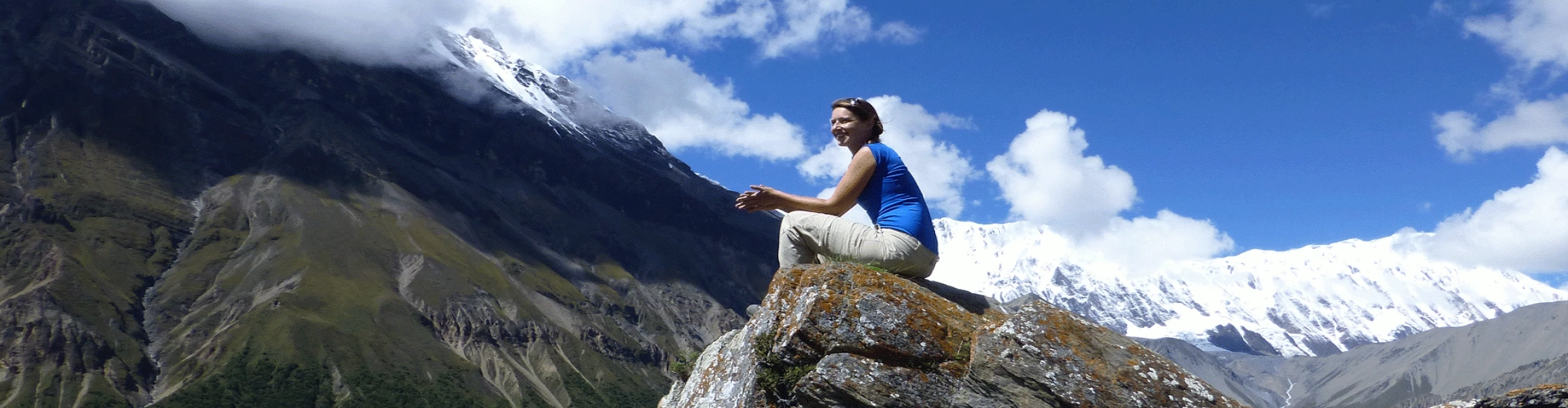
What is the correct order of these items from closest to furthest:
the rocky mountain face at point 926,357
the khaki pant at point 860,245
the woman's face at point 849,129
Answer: the rocky mountain face at point 926,357 → the khaki pant at point 860,245 → the woman's face at point 849,129

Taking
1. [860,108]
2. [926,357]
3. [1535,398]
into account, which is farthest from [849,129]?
[1535,398]

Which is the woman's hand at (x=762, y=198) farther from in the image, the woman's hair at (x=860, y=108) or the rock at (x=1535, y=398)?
the rock at (x=1535, y=398)

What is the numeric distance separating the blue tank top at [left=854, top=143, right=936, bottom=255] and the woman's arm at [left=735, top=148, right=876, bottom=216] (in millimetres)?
107

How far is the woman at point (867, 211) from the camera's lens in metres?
11.4

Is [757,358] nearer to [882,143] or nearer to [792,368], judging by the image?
[792,368]

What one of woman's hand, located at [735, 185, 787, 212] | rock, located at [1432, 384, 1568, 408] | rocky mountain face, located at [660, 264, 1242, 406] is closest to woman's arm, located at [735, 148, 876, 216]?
woman's hand, located at [735, 185, 787, 212]

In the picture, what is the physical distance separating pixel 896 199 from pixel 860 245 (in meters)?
0.69

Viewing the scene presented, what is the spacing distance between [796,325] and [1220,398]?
391 cm

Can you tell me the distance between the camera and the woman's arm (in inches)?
452

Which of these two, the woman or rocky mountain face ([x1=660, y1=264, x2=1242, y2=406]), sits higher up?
the woman

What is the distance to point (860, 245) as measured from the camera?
37.4 feet

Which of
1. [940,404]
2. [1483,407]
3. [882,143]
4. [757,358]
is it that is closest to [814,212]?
[882,143]

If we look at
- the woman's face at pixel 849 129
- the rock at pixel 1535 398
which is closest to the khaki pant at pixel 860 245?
the woman's face at pixel 849 129

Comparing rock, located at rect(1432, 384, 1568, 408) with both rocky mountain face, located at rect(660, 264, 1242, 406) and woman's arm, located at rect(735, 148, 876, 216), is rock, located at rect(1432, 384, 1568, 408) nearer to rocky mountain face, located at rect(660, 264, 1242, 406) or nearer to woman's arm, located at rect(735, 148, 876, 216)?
rocky mountain face, located at rect(660, 264, 1242, 406)
